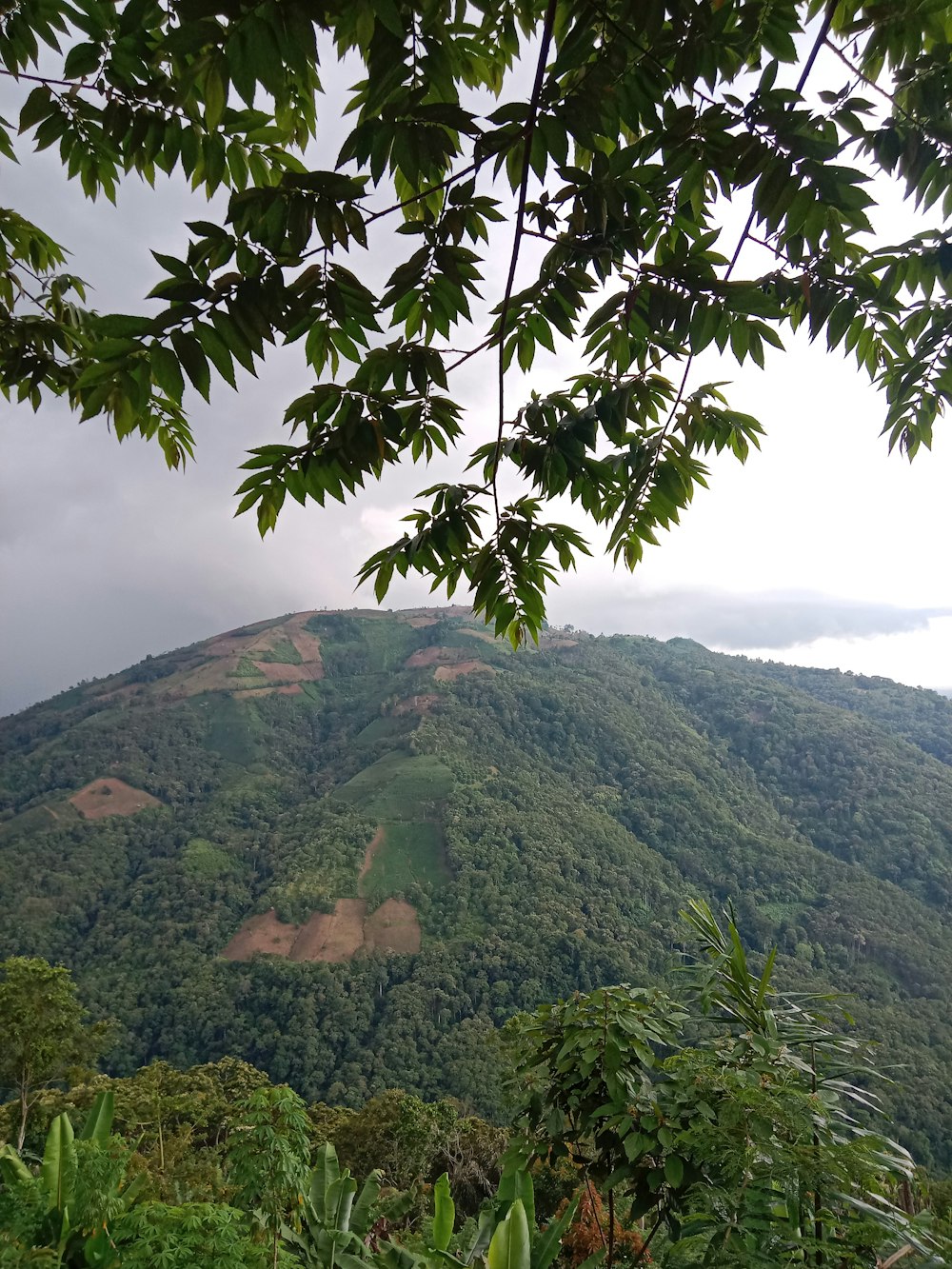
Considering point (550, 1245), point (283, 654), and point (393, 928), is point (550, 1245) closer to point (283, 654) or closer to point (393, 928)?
point (393, 928)

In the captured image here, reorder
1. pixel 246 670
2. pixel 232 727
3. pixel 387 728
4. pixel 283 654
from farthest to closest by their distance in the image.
→ pixel 283 654
pixel 246 670
pixel 232 727
pixel 387 728

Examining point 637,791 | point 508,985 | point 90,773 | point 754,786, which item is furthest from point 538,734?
point 90,773

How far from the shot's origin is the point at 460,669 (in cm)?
12138

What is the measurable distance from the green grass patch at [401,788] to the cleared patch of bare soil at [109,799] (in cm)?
2976

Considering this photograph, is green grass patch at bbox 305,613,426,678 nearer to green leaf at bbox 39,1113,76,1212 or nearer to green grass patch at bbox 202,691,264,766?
green grass patch at bbox 202,691,264,766

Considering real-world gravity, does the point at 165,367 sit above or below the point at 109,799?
above

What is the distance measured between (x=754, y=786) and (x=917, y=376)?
113 meters

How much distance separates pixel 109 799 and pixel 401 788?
4489cm

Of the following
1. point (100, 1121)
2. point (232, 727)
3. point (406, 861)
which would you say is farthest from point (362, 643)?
point (100, 1121)

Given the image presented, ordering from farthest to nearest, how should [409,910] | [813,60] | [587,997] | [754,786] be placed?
[754,786]
[409,910]
[587,997]
[813,60]

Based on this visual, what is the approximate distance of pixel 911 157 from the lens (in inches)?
43.5

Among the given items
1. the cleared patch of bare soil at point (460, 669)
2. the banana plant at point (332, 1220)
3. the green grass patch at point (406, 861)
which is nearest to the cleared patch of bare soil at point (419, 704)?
the cleared patch of bare soil at point (460, 669)

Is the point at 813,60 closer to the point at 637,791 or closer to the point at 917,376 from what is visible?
the point at 917,376

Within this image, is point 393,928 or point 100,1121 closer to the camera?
point 100,1121
